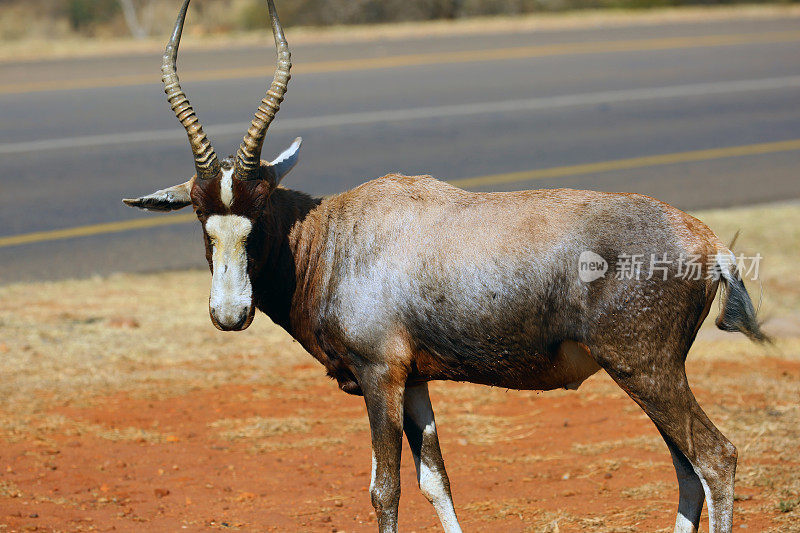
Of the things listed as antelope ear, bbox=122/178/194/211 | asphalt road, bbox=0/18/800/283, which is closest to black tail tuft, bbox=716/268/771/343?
antelope ear, bbox=122/178/194/211

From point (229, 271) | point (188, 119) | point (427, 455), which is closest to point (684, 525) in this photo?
point (427, 455)

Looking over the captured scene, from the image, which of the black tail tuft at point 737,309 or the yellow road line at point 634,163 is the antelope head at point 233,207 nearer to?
the black tail tuft at point 737,309

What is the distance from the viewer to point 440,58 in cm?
2211

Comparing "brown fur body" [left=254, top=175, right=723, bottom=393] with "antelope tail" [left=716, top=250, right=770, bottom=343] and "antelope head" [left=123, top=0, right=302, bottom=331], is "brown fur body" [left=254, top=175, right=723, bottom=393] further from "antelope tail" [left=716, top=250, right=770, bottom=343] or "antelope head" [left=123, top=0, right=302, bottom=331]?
"antelope head" [left=123, top=0, right=302, bottom=331]

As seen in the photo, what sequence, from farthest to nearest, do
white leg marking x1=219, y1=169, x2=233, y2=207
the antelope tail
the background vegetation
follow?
the background vegetation < white leg marking x1=219, y1=169, x2=233, y2=207 < the antelope tail

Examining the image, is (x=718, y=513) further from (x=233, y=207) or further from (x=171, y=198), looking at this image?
(x=171, y=198)

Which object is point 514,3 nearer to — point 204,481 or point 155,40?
point 155,40

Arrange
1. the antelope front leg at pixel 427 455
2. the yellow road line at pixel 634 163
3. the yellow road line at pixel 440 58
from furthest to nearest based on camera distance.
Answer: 1. the yellow road line at pixel 440 58
2. the yellow road line at pixel 634 163
3. the antelope front leg at pixel 427 455

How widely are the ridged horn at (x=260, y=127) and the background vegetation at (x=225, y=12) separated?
946 inches

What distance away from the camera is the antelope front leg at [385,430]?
476cm

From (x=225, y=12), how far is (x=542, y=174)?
2051 cm

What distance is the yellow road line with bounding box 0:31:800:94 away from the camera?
64.3 feet

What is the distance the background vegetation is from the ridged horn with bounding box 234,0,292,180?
78.9ft

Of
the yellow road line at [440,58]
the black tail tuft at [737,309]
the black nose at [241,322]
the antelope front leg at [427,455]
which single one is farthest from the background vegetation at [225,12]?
the black tail tuft at [737,309]
